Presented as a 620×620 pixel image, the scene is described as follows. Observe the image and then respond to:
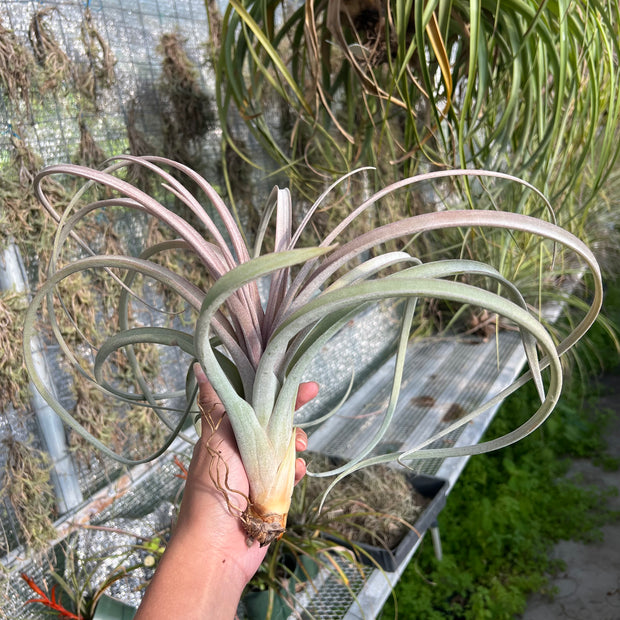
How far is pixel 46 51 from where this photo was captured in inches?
28.0

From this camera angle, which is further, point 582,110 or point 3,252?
point 582,110

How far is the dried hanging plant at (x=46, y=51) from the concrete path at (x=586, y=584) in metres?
1.36

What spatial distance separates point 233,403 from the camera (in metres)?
0.38

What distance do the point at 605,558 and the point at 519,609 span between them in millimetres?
310

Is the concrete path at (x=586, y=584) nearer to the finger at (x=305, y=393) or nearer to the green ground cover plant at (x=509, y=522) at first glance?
the green ground cover plant at (x=509, y=522)

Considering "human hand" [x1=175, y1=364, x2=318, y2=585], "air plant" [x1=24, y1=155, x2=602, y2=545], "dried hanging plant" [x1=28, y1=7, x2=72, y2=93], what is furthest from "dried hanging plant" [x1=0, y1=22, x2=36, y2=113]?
"human hand" [x1=175, y1=364, x2=318, y2=585]

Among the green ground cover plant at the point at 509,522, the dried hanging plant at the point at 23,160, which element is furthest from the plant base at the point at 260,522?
the green ground cover plant at the point at 509,522

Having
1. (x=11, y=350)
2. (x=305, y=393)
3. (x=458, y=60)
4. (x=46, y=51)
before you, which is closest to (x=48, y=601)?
(x=11, y=350)

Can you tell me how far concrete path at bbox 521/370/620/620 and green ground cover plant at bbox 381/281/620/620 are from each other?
0.03 metres

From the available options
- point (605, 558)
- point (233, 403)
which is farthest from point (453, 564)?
point (233, 403)

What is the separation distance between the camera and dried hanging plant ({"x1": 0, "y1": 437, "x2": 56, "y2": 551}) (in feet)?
2.27

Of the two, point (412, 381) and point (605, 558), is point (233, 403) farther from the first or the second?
point (605, 558)

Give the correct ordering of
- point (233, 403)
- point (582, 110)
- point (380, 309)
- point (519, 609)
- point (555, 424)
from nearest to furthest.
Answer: point (233, 403)
point (582, 110)
point (519, 609)
point (380, 309)
point (555, 424)

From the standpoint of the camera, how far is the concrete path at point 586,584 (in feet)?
4.06
